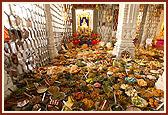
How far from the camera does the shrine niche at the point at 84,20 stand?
36.8 ft

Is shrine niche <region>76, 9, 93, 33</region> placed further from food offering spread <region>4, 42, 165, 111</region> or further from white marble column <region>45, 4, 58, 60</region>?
food offering spread <region>4, 42, 165, 111</region>

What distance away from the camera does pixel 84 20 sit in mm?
11406

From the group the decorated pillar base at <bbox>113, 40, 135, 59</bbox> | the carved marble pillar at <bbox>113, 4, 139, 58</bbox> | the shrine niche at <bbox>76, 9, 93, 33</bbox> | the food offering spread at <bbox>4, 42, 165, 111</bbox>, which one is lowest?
the food offering spread at <bbox>4, 42, 165, 111</bbox>

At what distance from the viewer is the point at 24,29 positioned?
87.7 inches

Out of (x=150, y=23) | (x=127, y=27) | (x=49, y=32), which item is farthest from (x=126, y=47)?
(x=150, y=23)

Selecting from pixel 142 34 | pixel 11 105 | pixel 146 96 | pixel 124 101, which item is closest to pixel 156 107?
pixel 146 96

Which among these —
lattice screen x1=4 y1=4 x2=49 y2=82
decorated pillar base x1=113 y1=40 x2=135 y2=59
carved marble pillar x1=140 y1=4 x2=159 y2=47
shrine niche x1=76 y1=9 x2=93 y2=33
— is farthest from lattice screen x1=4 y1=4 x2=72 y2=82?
shrine niche x1=76 y1=9 x2=93 y2=33

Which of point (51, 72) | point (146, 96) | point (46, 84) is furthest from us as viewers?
point (51, 72)

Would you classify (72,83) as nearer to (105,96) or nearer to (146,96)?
(105,96)

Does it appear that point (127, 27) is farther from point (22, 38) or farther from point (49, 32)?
point (22, 38)

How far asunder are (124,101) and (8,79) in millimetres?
2347

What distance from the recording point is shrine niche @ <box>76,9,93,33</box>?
441 inches

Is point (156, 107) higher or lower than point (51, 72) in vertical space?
lower

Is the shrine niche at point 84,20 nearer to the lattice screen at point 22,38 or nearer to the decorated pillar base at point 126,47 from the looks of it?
the decorated pillar base at point 126,47
